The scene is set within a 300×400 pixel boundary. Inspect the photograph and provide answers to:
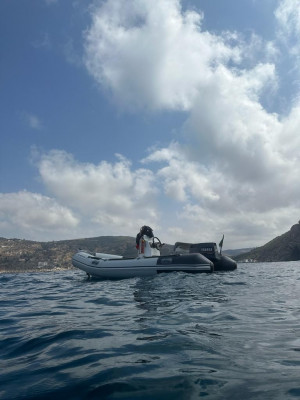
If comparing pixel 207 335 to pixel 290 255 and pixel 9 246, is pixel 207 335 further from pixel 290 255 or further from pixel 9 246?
pixel 9 246

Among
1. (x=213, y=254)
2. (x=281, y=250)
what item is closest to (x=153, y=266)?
(x=213, y=254)

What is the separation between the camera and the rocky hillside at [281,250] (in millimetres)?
128100

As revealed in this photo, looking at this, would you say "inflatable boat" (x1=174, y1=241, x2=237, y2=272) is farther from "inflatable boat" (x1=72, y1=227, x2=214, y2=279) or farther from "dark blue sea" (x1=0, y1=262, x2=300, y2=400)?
"dark blue sea" (x1=0, y1=262, x2=300, y2=400)

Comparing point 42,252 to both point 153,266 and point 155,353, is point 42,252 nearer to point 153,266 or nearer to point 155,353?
point 153,266

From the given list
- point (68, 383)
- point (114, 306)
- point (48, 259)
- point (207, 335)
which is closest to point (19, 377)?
point (68, 383)

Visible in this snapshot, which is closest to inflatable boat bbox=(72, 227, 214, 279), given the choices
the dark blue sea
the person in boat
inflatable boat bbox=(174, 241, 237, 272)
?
the person in boat

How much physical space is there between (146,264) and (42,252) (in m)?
135

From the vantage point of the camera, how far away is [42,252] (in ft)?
462

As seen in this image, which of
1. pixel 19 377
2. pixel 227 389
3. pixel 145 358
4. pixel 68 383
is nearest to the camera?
pixel 227 389

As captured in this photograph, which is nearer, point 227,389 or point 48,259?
point 227,389

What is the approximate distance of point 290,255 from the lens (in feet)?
420

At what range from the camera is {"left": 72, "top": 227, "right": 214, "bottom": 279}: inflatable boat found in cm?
1800

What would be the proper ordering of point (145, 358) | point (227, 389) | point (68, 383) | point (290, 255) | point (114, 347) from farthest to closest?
point (290, 255) → point (114, 347) → point (145, 358) → point (68, 383) → point (227, 389)

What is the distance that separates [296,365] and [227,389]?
122cm
